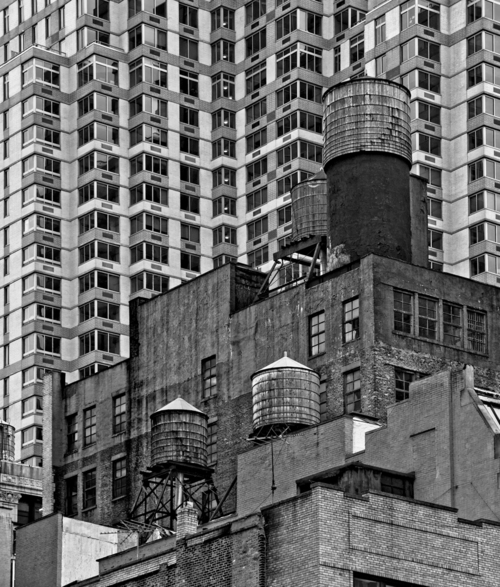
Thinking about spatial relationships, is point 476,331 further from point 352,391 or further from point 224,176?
point 224,176

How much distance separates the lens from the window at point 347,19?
18000 cm

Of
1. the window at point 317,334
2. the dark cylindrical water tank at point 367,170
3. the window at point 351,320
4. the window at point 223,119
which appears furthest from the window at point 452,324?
the window at point 223,119

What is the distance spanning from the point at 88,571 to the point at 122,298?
75120mm

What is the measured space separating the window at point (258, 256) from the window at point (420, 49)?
60.6ft

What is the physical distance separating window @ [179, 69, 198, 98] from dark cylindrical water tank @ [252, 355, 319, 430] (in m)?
85.5

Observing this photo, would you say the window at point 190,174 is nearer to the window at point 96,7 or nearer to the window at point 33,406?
the window at point 96,7

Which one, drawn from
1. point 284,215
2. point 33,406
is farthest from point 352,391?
point 284,215

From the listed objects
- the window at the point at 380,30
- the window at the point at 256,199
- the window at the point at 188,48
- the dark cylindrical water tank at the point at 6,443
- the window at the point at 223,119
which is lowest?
the dark cylindrical water tank at the point at 6,443

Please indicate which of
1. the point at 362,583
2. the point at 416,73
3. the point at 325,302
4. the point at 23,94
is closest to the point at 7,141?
the point at 23,94

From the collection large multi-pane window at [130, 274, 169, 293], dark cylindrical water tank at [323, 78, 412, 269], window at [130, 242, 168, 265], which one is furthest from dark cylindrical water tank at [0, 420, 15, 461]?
dark cylindrical water tank at [323, 78, 412, 269]

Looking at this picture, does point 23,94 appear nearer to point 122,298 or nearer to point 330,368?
point 122,298

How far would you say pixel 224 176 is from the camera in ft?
593

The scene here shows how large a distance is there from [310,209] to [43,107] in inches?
2605

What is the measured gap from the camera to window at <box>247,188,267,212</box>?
6964 inches
